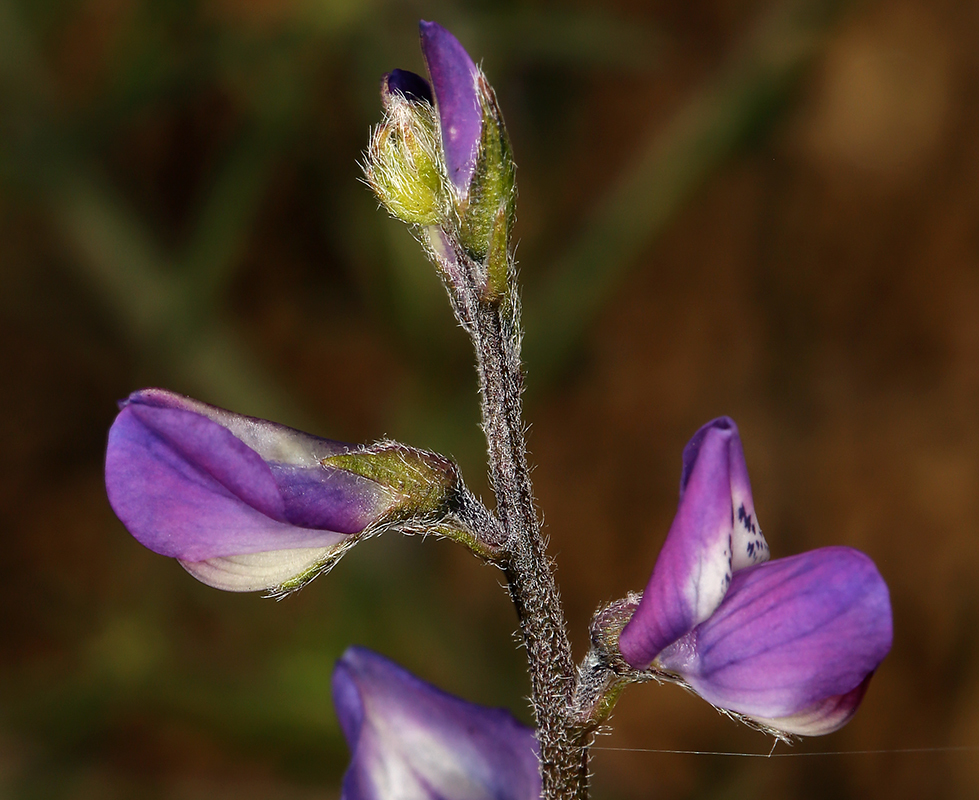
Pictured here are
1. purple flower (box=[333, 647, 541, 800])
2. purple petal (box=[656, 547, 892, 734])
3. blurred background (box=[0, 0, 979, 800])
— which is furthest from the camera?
blurred background (box=[0, 0, 979, 800])

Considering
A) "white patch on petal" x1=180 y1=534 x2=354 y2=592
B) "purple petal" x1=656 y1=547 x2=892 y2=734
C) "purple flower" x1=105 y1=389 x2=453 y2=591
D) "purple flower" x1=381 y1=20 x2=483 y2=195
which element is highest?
"purple flower" x1=381 y1=20 x2=483 y2=195

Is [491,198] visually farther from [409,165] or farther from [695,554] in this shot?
[695,554]

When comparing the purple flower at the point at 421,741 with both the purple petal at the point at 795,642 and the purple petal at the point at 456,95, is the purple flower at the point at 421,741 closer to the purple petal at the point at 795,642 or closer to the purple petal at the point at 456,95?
the purple petal at the point at 795,642

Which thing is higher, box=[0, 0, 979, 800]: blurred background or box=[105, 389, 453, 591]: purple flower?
box=[0, 0, 979, 800]: blurred background

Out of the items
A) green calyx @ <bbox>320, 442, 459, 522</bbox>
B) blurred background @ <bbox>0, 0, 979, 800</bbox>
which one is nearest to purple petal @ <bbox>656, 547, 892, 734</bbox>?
green calyx @ <bbox>320, 442, 459, 522</bbox>

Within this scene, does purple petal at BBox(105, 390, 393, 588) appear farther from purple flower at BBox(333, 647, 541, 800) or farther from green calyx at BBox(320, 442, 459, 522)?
purple flower at BBox(333, 647, 541, 800)

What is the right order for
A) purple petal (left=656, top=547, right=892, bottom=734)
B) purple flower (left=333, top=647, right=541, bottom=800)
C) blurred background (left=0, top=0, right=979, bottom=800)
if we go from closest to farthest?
purple petal (left=656, top=547, right=892, bottom=734)
purple flower (left=333, top=647, right=541, bottom=800)
blurred background (left=0, top=0, right=979, bottom=800)

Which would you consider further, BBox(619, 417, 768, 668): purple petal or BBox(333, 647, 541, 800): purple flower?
BBox(333, 647, 541, 800): purple flower

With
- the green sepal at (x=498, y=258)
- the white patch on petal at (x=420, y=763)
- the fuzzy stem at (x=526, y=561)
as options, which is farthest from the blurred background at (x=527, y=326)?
the green sepal at (x=498, y=258)
